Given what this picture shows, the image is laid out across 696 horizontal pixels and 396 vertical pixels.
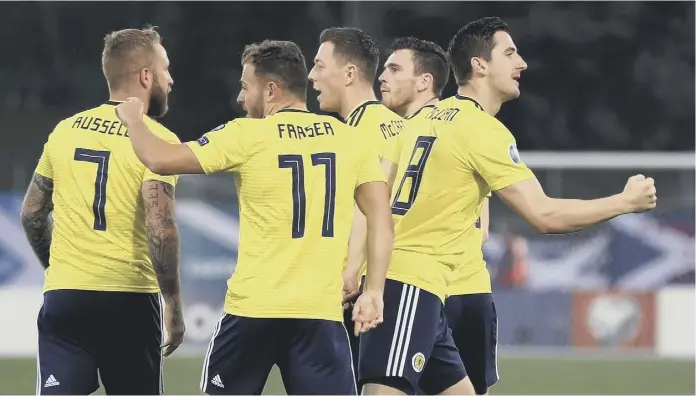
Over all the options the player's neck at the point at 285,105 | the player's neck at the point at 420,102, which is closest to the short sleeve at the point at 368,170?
the player's neck at the point at 285,105

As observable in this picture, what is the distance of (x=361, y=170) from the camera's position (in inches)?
→ 231

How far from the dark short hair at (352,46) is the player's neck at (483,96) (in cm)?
63

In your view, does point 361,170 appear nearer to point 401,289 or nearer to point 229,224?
point 401,289

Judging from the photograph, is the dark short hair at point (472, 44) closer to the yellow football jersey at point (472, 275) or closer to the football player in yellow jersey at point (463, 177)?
the football player in yellow jersey at point (463, 177)

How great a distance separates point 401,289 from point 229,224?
10.7m

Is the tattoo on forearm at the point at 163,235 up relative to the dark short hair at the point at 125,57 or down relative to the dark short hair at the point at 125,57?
down

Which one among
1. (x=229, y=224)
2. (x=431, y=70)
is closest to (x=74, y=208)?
(x=431, y=70)

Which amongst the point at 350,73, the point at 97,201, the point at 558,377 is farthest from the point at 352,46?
the point at 558,377

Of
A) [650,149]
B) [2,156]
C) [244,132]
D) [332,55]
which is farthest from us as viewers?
[650,149]

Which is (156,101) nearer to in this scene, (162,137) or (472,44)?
(162,137)

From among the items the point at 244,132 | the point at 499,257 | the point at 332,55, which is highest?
the point at 332,55

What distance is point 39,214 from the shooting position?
264 inches

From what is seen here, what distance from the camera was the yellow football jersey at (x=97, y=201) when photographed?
631 centimetres

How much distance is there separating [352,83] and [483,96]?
0.76 m
